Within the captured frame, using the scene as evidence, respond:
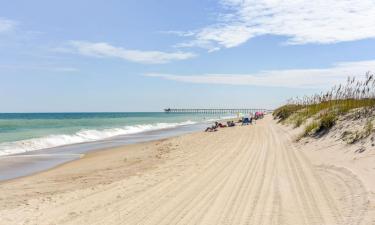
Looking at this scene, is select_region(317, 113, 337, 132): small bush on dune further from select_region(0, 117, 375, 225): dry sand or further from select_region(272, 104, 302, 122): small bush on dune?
select_region(272, 104, 302, 122): small bush on dune

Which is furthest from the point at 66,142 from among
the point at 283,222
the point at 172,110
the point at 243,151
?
the point at 172,110

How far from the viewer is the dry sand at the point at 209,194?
5.84 m

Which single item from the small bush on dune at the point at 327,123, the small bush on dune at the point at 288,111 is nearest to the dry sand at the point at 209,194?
the small bush on dune at the point at 327,123

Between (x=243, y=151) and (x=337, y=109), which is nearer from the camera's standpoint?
(x=243, y=151)

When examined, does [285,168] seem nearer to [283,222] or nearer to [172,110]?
[283,222]

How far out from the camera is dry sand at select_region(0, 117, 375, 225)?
5.84 m

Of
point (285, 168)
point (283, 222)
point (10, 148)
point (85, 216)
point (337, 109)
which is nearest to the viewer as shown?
point (283, 222)

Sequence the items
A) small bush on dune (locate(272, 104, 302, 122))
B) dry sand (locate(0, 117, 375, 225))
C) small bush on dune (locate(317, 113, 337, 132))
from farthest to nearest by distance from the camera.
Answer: small bush on dune (locate(272, 104, 302, 122)) → small bush on dune (locate(317, 113, 337, 132)) → dry sand (locate(0, 117, 375, 225))

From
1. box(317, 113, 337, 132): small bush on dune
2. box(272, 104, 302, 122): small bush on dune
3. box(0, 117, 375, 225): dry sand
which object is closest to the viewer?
box(0, 117, 375, 225): dry sand

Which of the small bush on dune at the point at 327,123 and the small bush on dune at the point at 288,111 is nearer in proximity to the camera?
the small bush on dune at the point at 327,123

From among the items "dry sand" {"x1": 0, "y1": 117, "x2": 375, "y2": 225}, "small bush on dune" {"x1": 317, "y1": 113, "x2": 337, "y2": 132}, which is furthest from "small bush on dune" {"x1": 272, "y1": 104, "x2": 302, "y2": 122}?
"dry sand" {"x1": 0, "y1": 117, "x2": 375, "y2": 225}

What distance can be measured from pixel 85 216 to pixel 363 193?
443cm

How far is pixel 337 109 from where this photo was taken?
15727 mm

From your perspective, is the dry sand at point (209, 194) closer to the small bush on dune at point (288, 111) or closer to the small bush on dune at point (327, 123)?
the small bush on dune at point (327, 123)
